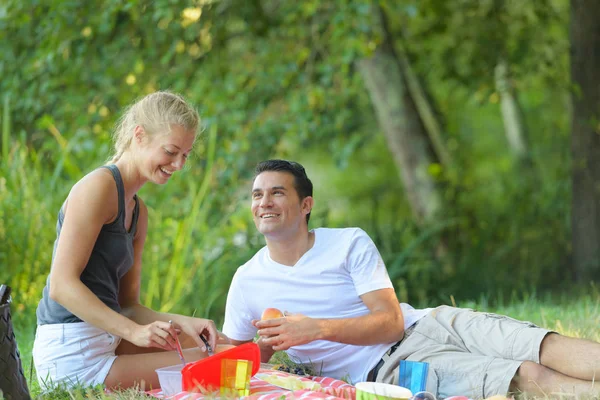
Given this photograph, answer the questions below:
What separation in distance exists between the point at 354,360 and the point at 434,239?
14.2 ft

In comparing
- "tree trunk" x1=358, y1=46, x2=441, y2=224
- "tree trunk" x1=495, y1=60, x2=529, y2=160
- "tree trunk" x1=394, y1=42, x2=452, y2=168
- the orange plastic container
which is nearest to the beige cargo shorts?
the orange plastic container

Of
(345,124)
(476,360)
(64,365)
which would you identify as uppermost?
(345,124)

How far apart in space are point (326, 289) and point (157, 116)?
1.10m

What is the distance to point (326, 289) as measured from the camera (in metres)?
3.49

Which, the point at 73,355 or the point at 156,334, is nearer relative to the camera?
the point at 156,334

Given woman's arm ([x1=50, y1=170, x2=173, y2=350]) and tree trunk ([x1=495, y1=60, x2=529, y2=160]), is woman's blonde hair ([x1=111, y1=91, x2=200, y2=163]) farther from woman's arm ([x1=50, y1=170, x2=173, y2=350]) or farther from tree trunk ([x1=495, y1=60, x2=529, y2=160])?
tree trunk ([x1=495, y1=60, x2=529, y2=160])

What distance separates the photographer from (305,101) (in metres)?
6.95

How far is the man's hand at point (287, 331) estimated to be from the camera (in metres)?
3.14

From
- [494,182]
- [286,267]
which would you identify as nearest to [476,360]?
[286,267]

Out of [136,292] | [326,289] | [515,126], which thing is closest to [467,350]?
[326,289]

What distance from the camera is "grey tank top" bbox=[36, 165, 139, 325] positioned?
131 inches

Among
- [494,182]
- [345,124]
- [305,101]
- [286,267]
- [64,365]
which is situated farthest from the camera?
[494,182]

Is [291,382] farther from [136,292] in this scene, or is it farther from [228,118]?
[228,118]

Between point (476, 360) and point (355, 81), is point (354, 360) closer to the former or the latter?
point (476, 360)
